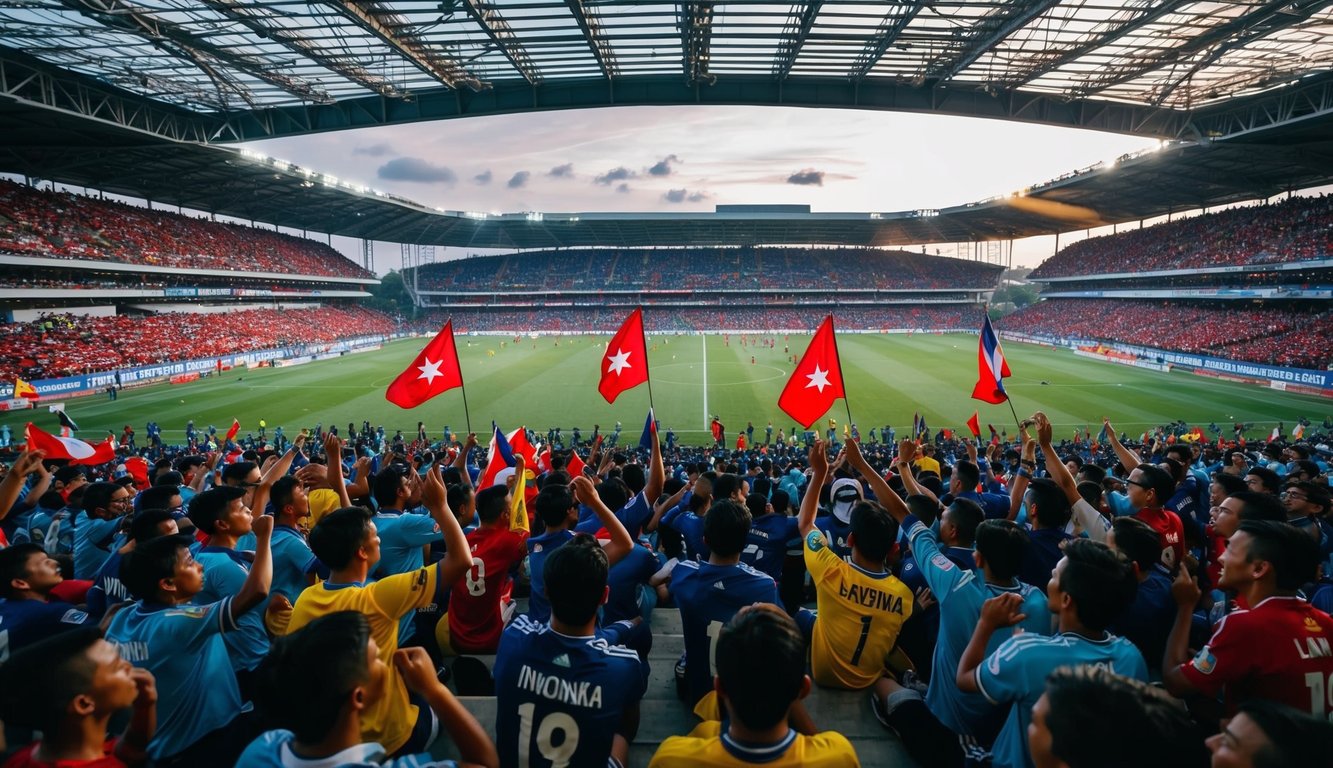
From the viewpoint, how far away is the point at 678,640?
5.30m

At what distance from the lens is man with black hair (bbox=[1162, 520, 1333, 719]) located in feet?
9.53

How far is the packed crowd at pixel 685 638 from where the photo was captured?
2082 mm

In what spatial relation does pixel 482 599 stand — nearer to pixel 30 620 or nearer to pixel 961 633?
pixel 30 620

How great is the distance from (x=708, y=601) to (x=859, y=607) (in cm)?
95

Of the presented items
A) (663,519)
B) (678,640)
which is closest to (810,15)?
(663,519)

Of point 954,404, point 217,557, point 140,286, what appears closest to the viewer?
point 217,557

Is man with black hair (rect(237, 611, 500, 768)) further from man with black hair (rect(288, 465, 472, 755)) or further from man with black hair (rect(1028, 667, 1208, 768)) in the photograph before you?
man with black hair (rect(1028, 667, 1208, 768))

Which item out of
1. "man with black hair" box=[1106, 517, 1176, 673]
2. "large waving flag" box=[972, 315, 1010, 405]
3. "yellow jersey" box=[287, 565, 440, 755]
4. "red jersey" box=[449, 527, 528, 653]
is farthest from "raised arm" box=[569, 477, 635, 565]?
"large waving flag" box=[972, 315, 1010, 405]

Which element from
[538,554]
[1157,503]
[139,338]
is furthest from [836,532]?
[139,338]

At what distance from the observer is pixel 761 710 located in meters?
2.12

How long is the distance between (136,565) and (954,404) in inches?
1331

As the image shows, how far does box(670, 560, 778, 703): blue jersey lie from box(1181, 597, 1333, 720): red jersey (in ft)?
7.22

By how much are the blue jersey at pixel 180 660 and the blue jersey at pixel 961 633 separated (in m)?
3.91

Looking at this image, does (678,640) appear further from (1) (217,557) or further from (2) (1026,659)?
(1) (217,557)
